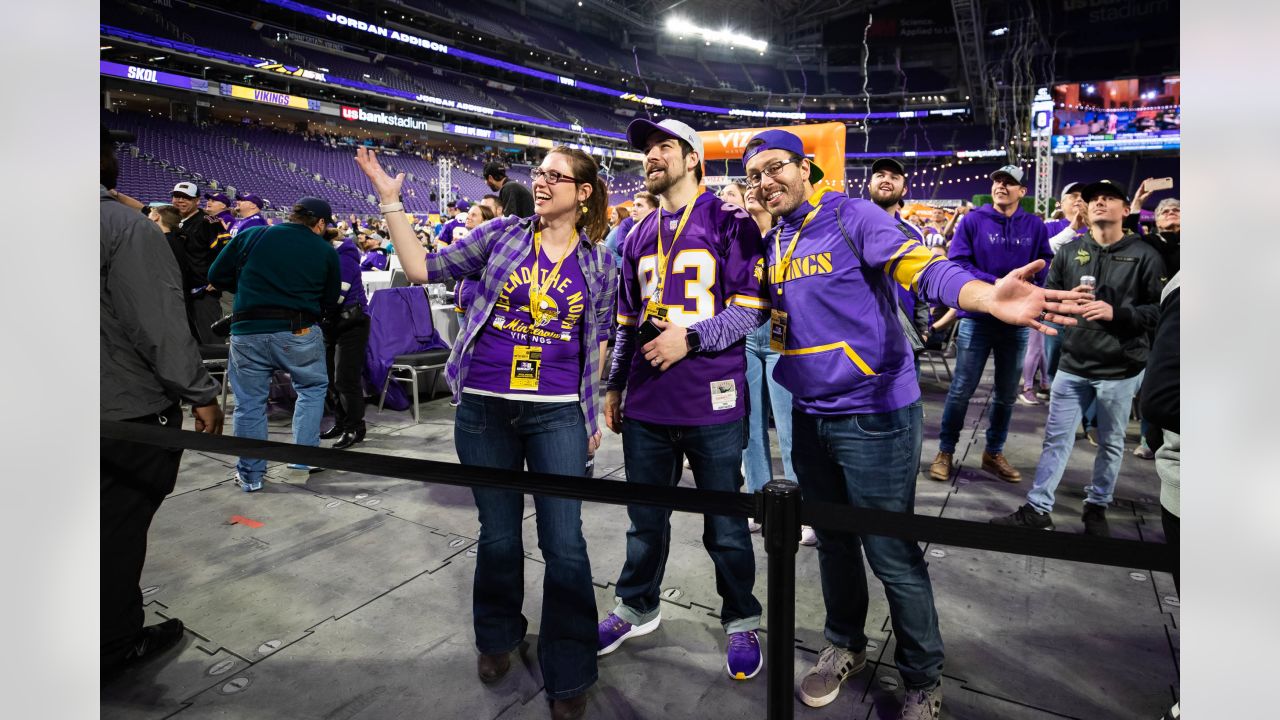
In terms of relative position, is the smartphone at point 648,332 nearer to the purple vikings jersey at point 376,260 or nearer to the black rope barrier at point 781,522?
the black rope barrier at point 781,522

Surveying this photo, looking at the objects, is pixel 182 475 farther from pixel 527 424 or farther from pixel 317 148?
pixel 317 148

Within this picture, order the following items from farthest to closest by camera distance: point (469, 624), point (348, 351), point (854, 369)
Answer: point (348, 351) < point (469, 624) < point (854, 369)

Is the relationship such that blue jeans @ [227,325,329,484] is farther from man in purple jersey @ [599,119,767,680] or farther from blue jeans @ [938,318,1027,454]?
blue jeans @ [938,318,1027,454]

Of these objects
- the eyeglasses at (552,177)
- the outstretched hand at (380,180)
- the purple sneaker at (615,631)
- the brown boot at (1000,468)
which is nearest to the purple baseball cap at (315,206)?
the outstretched hand at (380,180)

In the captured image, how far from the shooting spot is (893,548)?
186 cm

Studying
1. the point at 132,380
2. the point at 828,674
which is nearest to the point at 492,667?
the point at 828,674

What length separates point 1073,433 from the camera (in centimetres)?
327

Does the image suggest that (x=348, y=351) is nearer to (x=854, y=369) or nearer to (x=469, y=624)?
(x=469, y=624)

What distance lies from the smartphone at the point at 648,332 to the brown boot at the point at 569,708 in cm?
111

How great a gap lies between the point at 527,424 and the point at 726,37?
1898 inches

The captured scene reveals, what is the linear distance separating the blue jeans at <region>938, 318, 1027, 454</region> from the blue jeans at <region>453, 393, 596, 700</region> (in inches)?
113

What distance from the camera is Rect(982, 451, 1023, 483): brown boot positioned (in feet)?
13.3

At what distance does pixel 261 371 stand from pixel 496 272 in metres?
2.64

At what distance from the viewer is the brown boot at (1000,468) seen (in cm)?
404
